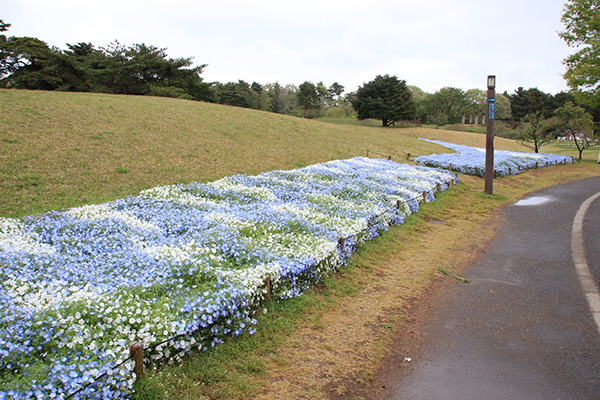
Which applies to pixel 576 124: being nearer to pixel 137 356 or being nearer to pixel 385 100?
pixel 385 100

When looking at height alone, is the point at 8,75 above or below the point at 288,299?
above

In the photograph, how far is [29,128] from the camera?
17.9 metres

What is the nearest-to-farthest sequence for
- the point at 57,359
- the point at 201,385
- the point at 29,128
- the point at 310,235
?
the point at 57,359 < the point at 201,385 < the point at 310,235 < the point at 29,128

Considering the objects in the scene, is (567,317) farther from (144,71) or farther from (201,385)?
(144,71)

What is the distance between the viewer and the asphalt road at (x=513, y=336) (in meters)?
4.51

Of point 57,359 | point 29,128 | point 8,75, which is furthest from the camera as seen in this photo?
point 8,75

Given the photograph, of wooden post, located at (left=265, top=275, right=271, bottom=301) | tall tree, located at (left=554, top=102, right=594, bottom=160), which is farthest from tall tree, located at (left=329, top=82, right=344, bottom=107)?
wooden post, located at (left=265, top=275, right=271, bottom=301)

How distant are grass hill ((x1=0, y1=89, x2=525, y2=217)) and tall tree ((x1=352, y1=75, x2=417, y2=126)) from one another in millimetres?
27929

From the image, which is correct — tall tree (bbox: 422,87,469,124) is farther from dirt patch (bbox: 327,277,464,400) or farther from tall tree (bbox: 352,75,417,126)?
dirt patch (bbox: 327,277,464,400)

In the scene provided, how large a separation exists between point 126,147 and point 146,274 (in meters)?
14.5

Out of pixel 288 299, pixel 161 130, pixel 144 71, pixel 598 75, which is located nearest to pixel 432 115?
pixel 598 75

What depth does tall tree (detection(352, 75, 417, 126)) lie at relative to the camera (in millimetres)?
60719

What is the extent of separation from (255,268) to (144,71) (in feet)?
154

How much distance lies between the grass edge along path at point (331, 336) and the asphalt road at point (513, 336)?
1.88 ft
